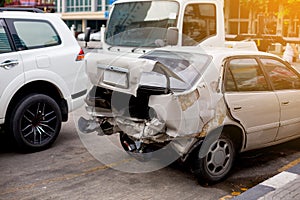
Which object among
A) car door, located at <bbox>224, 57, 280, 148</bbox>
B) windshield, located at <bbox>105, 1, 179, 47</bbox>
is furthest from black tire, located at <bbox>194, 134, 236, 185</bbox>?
windshield, located at <bbox>105, 1, 179, 47</bbox>

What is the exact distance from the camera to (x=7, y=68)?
19.4 feet

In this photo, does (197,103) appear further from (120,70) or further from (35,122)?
(35,122)

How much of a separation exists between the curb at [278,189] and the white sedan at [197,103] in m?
0.64

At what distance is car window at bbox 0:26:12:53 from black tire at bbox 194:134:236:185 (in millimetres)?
3214

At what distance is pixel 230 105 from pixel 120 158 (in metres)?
1.87

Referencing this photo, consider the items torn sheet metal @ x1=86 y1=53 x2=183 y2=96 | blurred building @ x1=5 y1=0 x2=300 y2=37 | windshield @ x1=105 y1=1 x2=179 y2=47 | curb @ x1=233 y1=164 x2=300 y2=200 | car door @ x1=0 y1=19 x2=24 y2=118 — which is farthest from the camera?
blurred building @ x1=5 y1=0 x2=300 y2=37

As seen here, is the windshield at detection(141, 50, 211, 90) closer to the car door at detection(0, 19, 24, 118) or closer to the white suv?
the white suv

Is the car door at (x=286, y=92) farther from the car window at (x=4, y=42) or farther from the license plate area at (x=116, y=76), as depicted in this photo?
the car window at (x=4, y=42)

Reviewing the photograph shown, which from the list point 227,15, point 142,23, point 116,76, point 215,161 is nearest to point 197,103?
point 215,161

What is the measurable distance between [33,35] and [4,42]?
0.52 m

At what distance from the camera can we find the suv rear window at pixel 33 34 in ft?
20.6

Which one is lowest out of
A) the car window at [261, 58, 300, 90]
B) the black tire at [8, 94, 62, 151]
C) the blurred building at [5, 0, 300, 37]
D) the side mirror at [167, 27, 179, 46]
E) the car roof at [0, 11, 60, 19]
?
the black tire at [8, 94, 62, 151]

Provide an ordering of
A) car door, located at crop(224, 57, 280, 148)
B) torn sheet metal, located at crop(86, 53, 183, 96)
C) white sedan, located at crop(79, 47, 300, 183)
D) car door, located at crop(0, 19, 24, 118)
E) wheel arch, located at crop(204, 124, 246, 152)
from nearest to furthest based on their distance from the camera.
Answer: white sedan, located at crop(79, 47, 300, 183)
torn sheet metal, located at crop(86, 53, 183, 96)
wheel arch, located at crop(204, 124, 246, 152)
car door, located at crop(224, 57, 280, 148)
car door, located at crop(0, 19, 24, 118)

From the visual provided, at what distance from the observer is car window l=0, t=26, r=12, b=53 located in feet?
19.8
